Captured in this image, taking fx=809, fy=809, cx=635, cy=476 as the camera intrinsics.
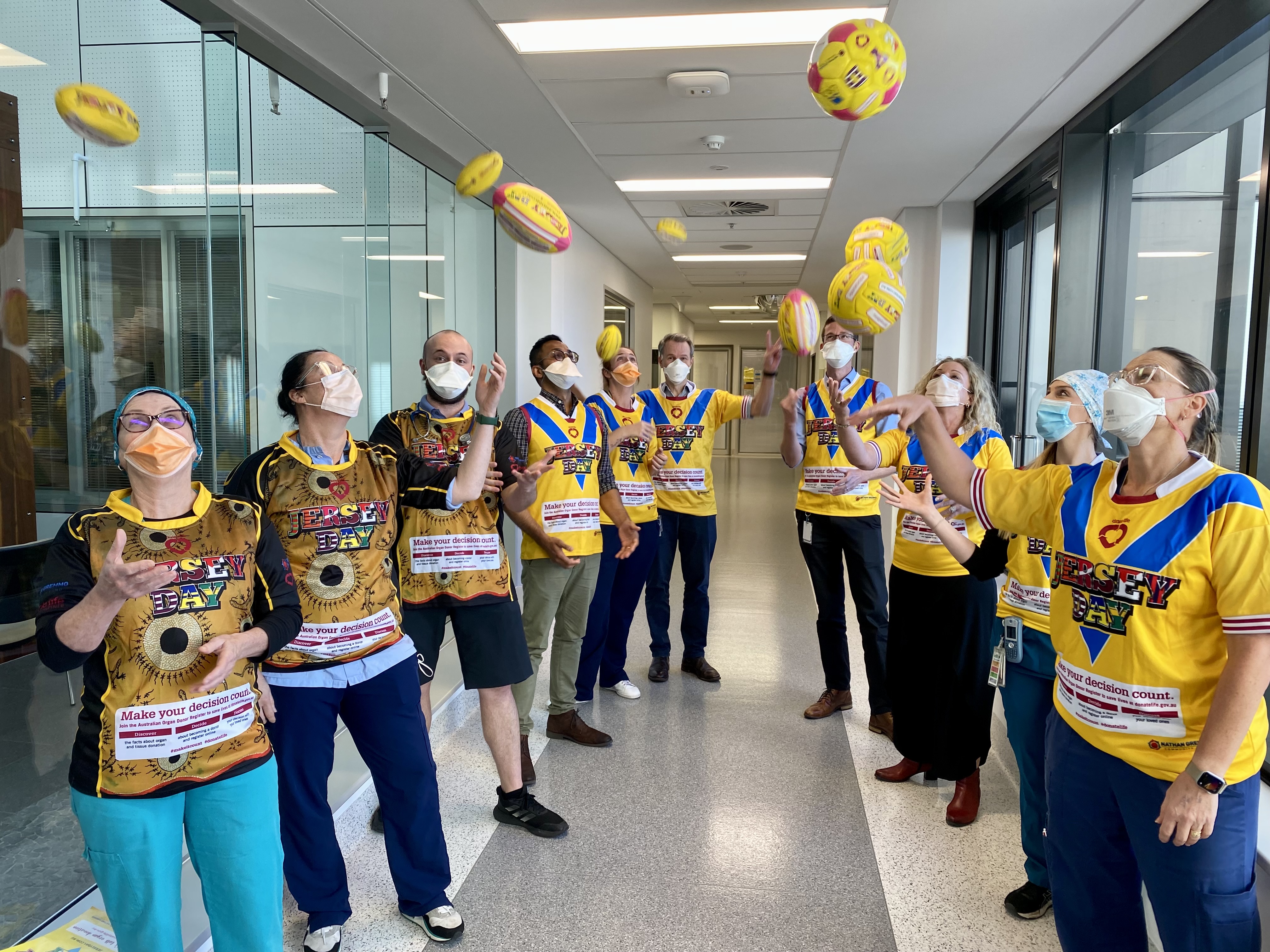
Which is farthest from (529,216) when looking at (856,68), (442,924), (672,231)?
(672,231)

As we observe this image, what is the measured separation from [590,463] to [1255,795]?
8.02 feet

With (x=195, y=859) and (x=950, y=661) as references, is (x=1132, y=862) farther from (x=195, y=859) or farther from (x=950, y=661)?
(x=195, y=859)

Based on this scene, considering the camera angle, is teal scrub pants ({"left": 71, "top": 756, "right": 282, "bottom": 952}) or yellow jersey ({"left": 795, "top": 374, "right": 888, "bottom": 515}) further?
yellow jersey ({"left": 795, "top": 374, "right": 888, "bottom": 515})

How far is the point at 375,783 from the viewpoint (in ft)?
7.37

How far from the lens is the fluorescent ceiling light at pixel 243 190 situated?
8.55ft

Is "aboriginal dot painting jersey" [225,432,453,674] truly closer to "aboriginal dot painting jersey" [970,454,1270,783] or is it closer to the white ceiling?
"aboriginal dot painting jersey" [970,454,1270,783]

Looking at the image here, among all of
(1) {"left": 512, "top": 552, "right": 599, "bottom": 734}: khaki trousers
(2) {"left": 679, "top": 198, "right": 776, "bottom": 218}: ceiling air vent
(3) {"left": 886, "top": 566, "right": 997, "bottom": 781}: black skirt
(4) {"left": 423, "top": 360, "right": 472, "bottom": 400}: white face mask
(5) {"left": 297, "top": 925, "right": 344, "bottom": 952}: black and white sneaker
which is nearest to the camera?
(5) {"left": 297, "top": 925, "right": 344, "bottom": 952}: black and white sneaker

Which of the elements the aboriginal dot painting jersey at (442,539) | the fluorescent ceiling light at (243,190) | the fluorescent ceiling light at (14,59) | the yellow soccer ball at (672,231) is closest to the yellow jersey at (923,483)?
the aboriginal dot painting jersey at (442,539)

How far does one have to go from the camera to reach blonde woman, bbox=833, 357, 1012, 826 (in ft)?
9.25

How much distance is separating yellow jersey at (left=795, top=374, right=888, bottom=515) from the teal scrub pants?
255cm

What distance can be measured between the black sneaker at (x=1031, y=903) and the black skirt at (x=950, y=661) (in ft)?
1.72

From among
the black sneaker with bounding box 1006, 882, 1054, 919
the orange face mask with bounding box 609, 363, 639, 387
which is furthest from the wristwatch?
the orange face mask with bounding box 609, 363, 639, 387

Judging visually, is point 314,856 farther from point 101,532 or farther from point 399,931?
point 101,532

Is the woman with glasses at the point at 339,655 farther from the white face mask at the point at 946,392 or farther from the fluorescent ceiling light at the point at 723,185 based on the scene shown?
the fluorescent ceiling light at the point at 723,185
